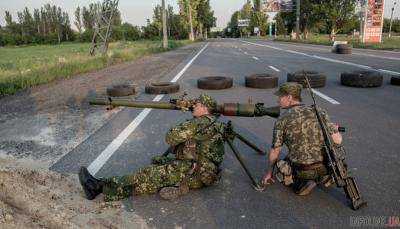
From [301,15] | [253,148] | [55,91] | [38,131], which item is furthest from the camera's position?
[301,15]

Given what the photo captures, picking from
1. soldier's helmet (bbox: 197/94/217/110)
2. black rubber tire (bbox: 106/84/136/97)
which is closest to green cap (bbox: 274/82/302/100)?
soldier's helmet (bbox: 197/94/217/110)

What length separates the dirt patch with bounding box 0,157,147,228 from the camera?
406cm

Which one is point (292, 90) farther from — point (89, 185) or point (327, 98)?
point (327, 98)

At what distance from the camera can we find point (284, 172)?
15.2 feet

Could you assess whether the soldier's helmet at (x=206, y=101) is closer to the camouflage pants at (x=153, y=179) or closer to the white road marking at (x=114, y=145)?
the camouflage pants at (x=153, y=179)

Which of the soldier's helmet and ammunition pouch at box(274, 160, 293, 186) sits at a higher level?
the soldier's helmet

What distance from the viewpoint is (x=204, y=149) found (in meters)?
4.77

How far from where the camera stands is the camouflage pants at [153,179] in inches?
184

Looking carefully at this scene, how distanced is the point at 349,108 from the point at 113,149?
5626mm

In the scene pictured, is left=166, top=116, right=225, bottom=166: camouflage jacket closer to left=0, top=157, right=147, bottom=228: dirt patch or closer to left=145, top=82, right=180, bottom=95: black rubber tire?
left=0, top=157, right=147, bottom=228: dirt patch

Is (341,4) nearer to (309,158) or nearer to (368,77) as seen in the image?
(368,77)

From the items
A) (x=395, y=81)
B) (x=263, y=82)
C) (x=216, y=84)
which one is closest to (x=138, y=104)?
(x=216, y=84)

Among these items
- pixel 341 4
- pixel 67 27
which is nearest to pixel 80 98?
pixel 341 4

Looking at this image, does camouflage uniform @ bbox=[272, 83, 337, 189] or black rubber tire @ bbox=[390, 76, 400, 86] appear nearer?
camouflage uniform @ bbox=[272, 83, 337, 189]
